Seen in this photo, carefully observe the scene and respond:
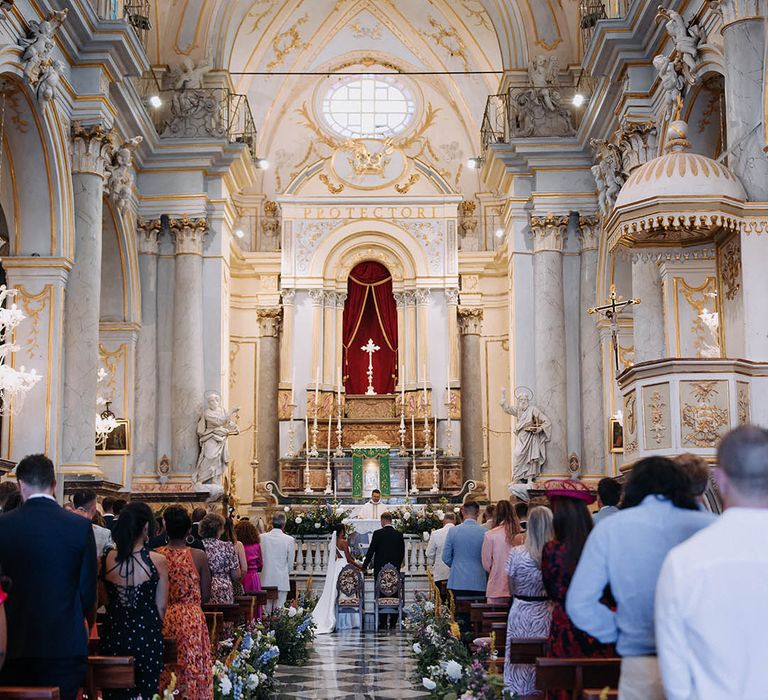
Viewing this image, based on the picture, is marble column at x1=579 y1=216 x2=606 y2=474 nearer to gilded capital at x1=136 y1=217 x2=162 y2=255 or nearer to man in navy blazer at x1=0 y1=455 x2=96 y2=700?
gilded capital at x1=136 y1=217 x2=162 y2=255

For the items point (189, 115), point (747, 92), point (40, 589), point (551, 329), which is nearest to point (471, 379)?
point (551, 329)

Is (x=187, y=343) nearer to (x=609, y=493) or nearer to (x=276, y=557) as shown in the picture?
(x=276, y=557)

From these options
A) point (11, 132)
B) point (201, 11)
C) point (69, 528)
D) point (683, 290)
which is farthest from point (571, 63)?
point (69, 528)

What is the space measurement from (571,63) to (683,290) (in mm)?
8447

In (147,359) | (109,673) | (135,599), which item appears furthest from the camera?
(147,359)

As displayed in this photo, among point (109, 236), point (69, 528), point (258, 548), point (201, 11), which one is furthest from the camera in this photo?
point (201, 11)

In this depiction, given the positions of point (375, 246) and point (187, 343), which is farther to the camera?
point (375, 246)

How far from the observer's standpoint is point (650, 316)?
1462cm

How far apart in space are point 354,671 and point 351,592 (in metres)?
3.90

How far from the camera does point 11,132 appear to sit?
14164mm

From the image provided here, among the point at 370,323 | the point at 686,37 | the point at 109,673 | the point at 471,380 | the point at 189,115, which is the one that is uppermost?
the point at 189,115

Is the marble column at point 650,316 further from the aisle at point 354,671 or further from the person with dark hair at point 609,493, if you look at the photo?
the person with dark hair at point 609,493

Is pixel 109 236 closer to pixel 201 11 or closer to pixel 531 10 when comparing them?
pixel 201 11

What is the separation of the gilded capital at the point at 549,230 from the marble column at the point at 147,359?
663 centimetres
